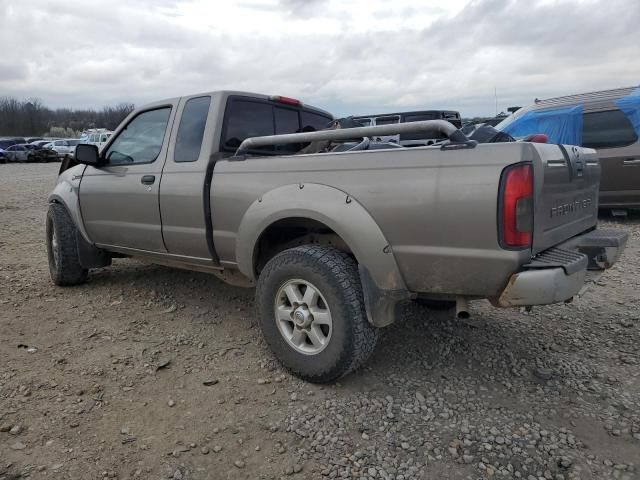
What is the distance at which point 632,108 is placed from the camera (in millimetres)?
7793

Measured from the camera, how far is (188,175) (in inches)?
148

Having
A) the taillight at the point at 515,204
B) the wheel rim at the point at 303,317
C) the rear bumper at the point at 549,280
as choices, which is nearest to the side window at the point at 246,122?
the wheel rim at the point at 303,317

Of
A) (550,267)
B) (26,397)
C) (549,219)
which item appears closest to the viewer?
(550,267)

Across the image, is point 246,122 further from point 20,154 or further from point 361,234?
point 20,154

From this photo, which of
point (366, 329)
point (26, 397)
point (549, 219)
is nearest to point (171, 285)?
point (26, 397)

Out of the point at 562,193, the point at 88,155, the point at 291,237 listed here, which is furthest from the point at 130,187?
the point at 562,193

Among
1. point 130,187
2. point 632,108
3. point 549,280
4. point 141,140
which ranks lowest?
point 549,280

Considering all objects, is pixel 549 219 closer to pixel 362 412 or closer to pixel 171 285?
pixel 362 412

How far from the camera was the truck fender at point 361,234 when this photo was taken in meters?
2.77

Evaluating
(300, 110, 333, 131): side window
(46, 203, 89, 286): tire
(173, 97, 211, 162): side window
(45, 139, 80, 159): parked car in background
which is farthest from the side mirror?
(45, 139, 80, 159): parked car in background

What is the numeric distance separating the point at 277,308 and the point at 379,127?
50.0 inches

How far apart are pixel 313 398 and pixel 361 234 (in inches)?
39.3

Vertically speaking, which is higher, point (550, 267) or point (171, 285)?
point (550, 267)

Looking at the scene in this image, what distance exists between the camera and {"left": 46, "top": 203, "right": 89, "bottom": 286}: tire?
5.02m
